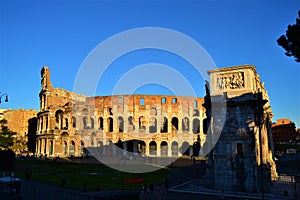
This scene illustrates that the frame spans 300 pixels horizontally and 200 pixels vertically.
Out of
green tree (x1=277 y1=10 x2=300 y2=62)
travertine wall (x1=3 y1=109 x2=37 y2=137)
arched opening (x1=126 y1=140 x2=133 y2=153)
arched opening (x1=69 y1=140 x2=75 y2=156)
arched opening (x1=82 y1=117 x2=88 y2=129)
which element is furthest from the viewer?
travertine wall (x1=3 y1=109 x2=37 y2=137)

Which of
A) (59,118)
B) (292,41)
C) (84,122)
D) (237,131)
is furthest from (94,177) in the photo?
(59,118)

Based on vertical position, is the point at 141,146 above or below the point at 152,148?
above

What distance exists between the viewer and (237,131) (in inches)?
635

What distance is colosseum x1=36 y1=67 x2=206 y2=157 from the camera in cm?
4331

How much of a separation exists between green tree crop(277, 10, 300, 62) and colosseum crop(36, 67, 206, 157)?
107 feet

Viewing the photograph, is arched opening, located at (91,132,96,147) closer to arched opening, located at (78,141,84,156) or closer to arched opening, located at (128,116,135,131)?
arched opening, located at (78,141,84,156)

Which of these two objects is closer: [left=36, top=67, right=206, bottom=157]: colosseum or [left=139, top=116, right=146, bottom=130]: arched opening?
[left=36, top=67, right=206, bottom=157]: colosseum

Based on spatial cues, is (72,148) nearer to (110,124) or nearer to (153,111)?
(110,124)

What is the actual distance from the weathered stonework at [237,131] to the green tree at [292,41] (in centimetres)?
408

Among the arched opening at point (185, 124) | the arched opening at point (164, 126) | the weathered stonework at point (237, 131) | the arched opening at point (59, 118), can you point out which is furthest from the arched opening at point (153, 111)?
the weathered stonework at point (237, 131)

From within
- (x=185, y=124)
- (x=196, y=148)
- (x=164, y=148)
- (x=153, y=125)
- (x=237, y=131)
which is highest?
(x=185, y=124)

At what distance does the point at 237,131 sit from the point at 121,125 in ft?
104

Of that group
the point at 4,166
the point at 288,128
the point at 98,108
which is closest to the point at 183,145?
the point at 98,108

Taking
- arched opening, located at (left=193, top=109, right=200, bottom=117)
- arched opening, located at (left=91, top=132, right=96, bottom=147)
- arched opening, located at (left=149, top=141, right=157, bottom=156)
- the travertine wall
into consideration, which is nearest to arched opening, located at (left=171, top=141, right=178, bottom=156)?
arched opening, located at (left=149, top=141, right=157, bottom=156)
